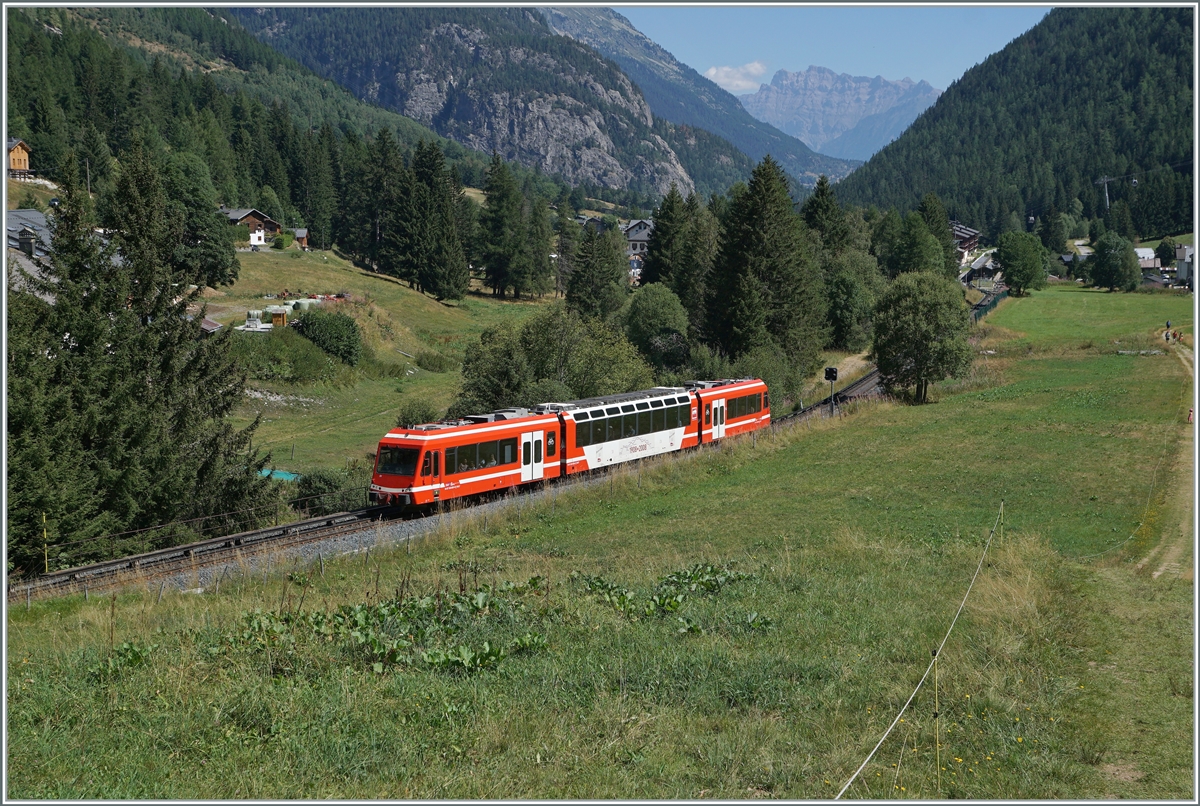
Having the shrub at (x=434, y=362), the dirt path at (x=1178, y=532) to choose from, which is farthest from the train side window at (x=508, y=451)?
the shrub at (x=434, y=362)

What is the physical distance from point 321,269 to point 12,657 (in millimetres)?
95854

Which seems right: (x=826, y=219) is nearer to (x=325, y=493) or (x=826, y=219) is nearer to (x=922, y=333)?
(x=922, y=333)

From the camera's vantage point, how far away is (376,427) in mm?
55688

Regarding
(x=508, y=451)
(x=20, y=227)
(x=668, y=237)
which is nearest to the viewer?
(x=508, y=451)

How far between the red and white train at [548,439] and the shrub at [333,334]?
33865mm

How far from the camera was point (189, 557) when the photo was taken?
2411cm

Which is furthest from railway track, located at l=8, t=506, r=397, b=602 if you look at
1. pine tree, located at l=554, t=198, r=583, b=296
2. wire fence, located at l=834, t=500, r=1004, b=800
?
pine tree, located at l=554, t=198, r=583, b=296

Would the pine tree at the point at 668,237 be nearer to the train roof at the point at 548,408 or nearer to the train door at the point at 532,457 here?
the train roof at the point at 548,408

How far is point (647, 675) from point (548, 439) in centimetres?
2281

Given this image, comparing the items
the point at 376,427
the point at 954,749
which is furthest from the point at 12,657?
the point at 376,427

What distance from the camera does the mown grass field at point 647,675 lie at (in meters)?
9.43

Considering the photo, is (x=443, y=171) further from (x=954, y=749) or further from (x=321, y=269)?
(x=954, y=749)

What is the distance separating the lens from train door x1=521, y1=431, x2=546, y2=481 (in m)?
33.5

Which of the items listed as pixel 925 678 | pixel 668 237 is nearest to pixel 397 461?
pixel 925 678
